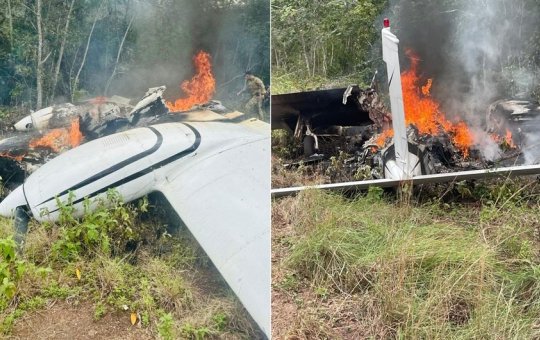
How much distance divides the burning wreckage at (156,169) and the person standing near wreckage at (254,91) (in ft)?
0.69

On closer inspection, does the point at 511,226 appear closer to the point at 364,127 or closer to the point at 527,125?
the point at 527,125

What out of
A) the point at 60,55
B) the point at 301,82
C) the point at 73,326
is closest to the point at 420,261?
the point at 301,82

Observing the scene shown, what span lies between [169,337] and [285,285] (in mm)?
1051

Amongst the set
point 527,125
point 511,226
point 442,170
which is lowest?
point 511,226

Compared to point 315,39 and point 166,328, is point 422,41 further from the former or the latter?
point 166,328

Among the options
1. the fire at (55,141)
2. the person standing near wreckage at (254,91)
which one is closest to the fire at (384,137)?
the person standing near wreckage at (254,91)

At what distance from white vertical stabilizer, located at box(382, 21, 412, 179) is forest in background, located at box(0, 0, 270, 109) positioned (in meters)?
1.58

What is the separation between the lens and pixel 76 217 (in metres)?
3.68

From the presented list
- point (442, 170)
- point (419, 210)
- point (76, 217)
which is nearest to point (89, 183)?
point (76, 217)

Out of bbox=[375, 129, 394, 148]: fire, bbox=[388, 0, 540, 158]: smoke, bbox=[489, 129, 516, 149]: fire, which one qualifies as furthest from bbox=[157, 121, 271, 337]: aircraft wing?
bbox=[489, 129, 516, 149]: fire

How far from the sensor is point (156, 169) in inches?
147


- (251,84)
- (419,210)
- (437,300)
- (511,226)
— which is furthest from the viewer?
(419,210)

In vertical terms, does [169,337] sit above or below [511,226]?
below

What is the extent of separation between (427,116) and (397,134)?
362mm
